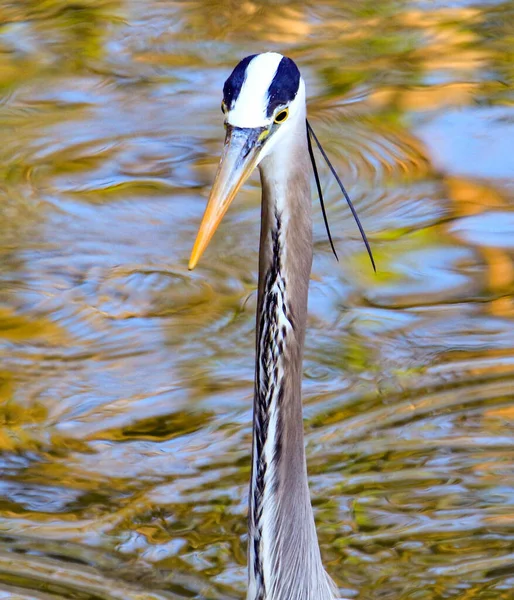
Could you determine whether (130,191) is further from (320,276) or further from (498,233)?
(498,233)

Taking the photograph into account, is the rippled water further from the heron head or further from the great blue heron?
the heron head

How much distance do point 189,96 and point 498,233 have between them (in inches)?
51.7

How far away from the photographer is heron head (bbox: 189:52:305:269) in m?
1.78

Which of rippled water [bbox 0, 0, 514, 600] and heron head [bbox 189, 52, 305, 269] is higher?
heron head [bbox 189, 52, 305, 269]

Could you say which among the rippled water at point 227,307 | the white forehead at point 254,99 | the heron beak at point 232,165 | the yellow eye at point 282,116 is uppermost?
the white forehead at point 254,99

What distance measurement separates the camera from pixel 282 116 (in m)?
1.82

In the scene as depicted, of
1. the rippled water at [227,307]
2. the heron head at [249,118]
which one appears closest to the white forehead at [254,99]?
the heron head at [249,118]

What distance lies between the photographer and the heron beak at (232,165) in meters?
1.78

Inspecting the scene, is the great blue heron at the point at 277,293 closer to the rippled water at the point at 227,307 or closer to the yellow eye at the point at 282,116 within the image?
the yellow eye at the point at 282,116

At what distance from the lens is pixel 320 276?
336 centimetres

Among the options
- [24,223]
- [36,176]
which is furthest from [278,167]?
[36,176]

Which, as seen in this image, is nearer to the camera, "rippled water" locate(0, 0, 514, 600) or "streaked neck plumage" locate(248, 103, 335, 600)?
"streaked neck plumage" locate(248, 103, 335, 600)

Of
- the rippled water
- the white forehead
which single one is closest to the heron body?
the white forehead

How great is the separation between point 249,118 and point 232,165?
69 millimetres
